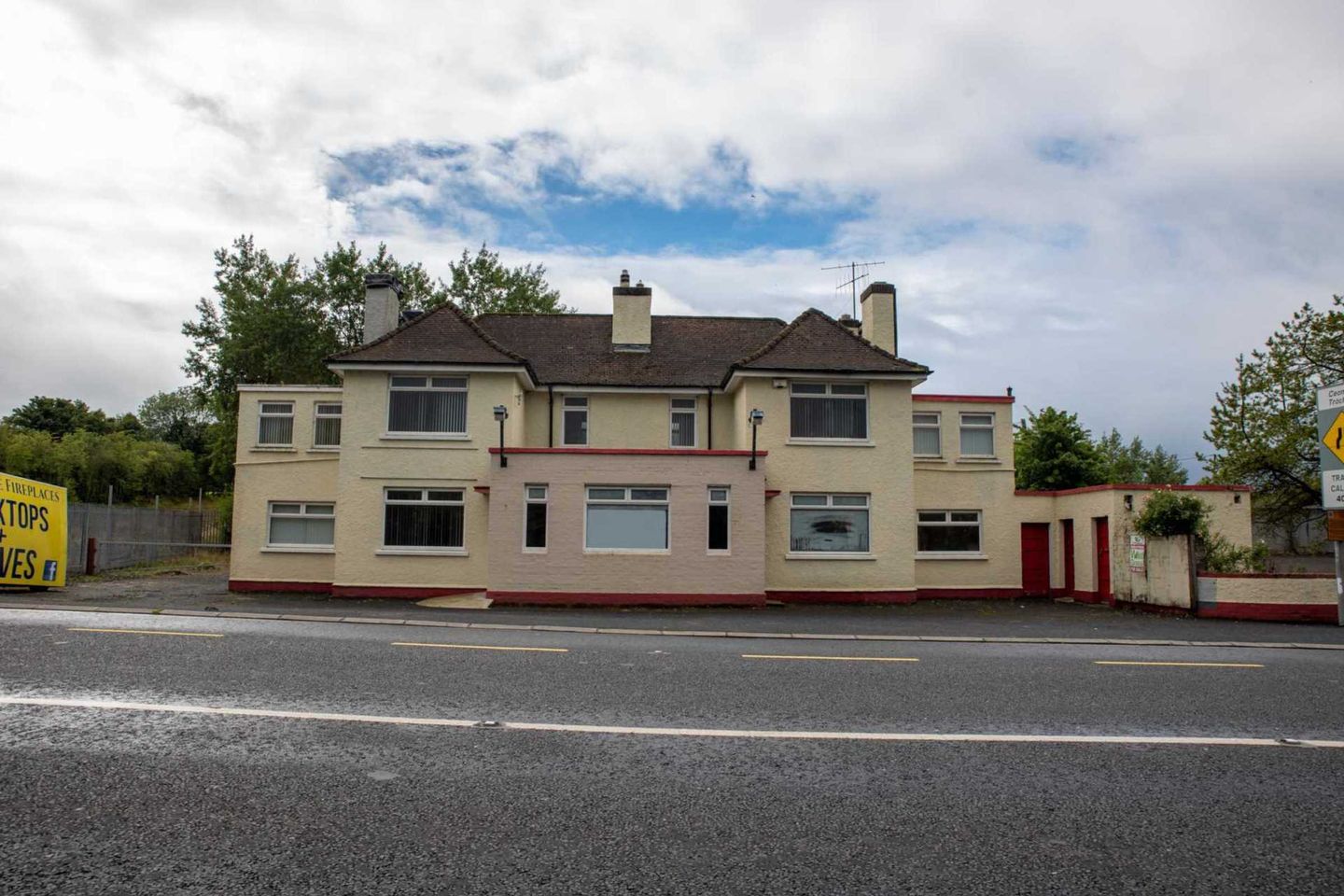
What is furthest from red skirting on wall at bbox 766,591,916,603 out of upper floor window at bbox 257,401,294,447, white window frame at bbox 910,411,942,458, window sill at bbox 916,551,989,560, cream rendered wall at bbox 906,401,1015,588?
upper floor window at bbox 257,401,294,447

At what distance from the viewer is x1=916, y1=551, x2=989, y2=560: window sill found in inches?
985

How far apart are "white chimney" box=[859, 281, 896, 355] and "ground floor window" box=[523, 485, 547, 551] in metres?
11.7

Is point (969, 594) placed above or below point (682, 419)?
below

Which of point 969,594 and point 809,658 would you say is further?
point 969,594

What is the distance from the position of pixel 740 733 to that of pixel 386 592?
17199 mm

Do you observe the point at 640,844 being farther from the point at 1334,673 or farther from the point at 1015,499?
the point at 1015,499

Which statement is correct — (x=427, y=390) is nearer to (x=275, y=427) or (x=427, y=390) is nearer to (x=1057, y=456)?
(x=275, y=427)

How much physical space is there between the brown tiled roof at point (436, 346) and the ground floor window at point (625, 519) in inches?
169

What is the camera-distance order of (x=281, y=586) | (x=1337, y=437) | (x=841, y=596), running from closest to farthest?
(x=1337, y=437) → (x=841, y=596) → (x=281, y=586)

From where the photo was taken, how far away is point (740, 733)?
6.62 m

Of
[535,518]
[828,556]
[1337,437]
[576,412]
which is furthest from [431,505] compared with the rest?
[1337,437]

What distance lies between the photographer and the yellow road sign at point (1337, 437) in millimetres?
19062

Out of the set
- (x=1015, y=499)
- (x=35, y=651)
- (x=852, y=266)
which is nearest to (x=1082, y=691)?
(x=35, y=651)

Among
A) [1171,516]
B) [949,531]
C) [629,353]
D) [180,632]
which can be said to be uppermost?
[629,353]
